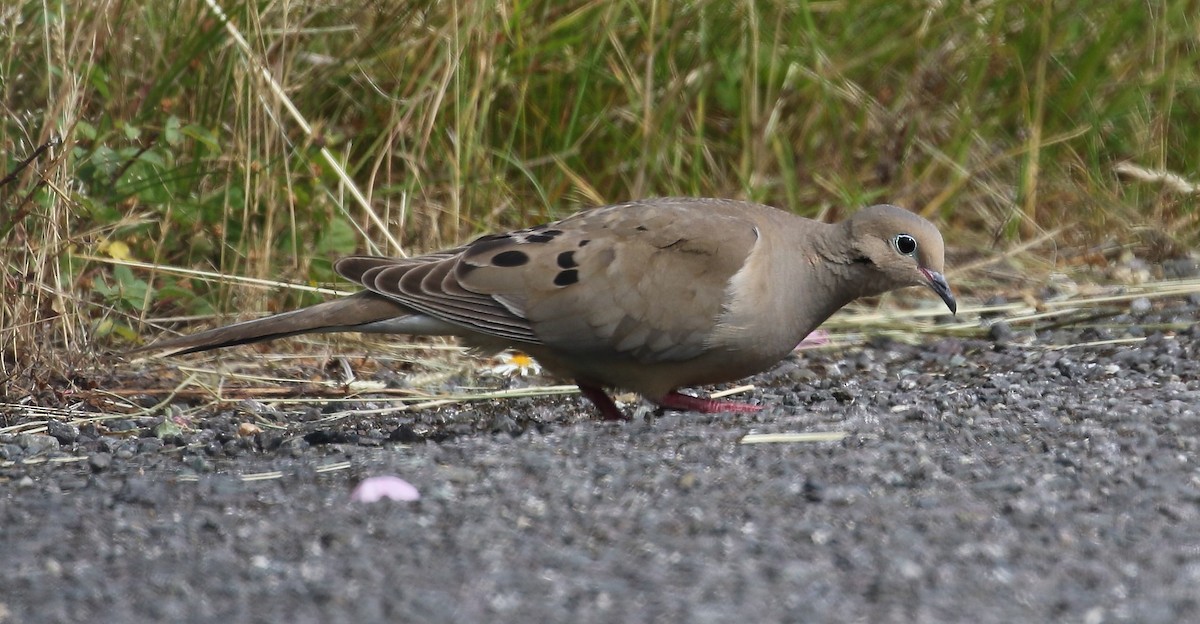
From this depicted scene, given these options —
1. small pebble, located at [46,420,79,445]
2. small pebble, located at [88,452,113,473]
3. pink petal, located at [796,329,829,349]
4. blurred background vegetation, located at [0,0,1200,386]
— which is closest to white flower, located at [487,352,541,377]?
blurred background vegetation, located at [0,0,1200,386]

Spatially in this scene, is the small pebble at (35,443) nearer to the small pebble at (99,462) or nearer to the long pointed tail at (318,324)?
the small pebble at (99,462)

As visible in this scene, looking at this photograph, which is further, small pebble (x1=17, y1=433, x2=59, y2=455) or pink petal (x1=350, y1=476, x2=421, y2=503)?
small pebble (x1=17, y1=433, x2=59, y2=455)

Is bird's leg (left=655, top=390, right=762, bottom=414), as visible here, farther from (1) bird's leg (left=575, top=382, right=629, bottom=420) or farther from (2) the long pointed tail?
(2) the long pointed tail

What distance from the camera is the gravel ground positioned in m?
2.58

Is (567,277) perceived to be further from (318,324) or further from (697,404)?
(318,324)

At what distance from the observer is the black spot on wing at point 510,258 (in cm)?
457

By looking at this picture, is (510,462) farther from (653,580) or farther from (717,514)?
(653,580)

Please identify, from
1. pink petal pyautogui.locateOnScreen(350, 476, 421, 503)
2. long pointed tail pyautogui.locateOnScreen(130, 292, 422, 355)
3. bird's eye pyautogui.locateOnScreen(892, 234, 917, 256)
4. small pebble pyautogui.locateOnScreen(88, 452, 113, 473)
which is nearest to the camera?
pink petal pyautogui.locateOnScreen(350, 476, 421, 503)

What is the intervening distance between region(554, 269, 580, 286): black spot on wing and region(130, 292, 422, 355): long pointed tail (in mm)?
411

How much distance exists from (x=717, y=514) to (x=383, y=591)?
74 cm

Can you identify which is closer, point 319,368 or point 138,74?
point 319,368

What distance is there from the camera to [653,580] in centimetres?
266

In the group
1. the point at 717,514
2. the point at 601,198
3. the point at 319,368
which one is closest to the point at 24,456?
the point at 319,368

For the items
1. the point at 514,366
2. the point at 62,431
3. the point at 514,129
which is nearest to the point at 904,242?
the point at 514,366
